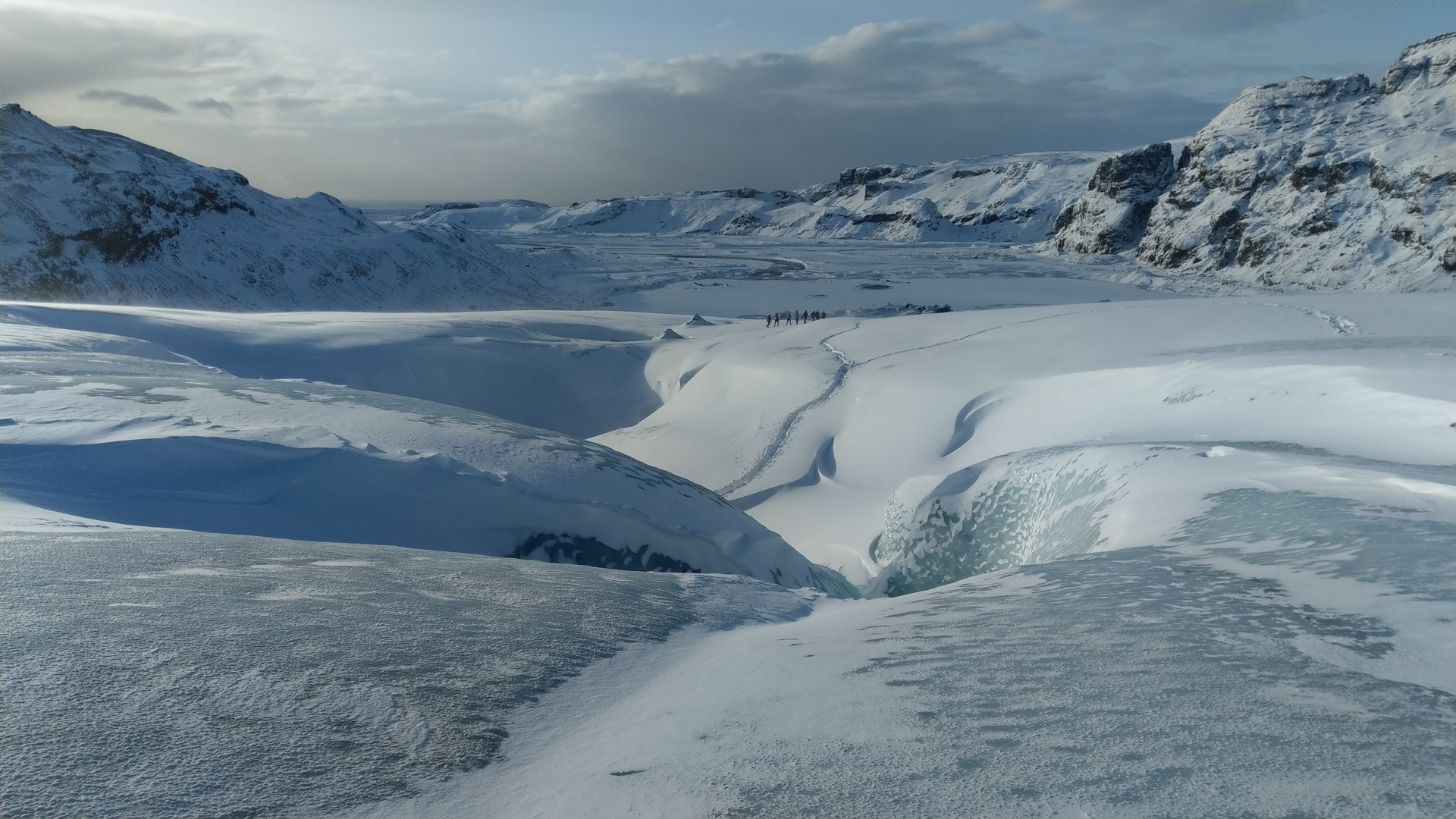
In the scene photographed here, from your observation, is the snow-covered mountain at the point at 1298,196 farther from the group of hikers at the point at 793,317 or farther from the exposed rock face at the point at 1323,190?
the group of hikers at the point at 793,317

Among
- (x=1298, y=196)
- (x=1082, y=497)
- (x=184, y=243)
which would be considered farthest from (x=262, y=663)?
(x=1298, y=196)

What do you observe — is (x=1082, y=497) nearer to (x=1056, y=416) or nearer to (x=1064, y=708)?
(x=1056, y=416)

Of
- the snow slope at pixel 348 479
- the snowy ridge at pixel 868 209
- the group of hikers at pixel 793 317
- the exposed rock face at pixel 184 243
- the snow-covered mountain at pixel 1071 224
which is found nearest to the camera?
the snow slope at pixel 348 479

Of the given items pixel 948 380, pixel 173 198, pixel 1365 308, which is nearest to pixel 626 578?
pixel 948 380

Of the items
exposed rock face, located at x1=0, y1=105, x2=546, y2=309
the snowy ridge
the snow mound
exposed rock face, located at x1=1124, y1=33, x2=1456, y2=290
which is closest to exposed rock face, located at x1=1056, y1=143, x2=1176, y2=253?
exposed rock face, located at x1=1124, y1=33, x2=1456, y2=290

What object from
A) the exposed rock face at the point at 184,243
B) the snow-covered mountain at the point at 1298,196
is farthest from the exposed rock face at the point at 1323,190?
the exposed rock face at the point at 184,243

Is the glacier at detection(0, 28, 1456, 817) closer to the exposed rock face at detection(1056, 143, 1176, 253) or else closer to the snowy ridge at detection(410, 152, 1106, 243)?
the exposed rock face at detection(1056, 143, 1176, 253)
